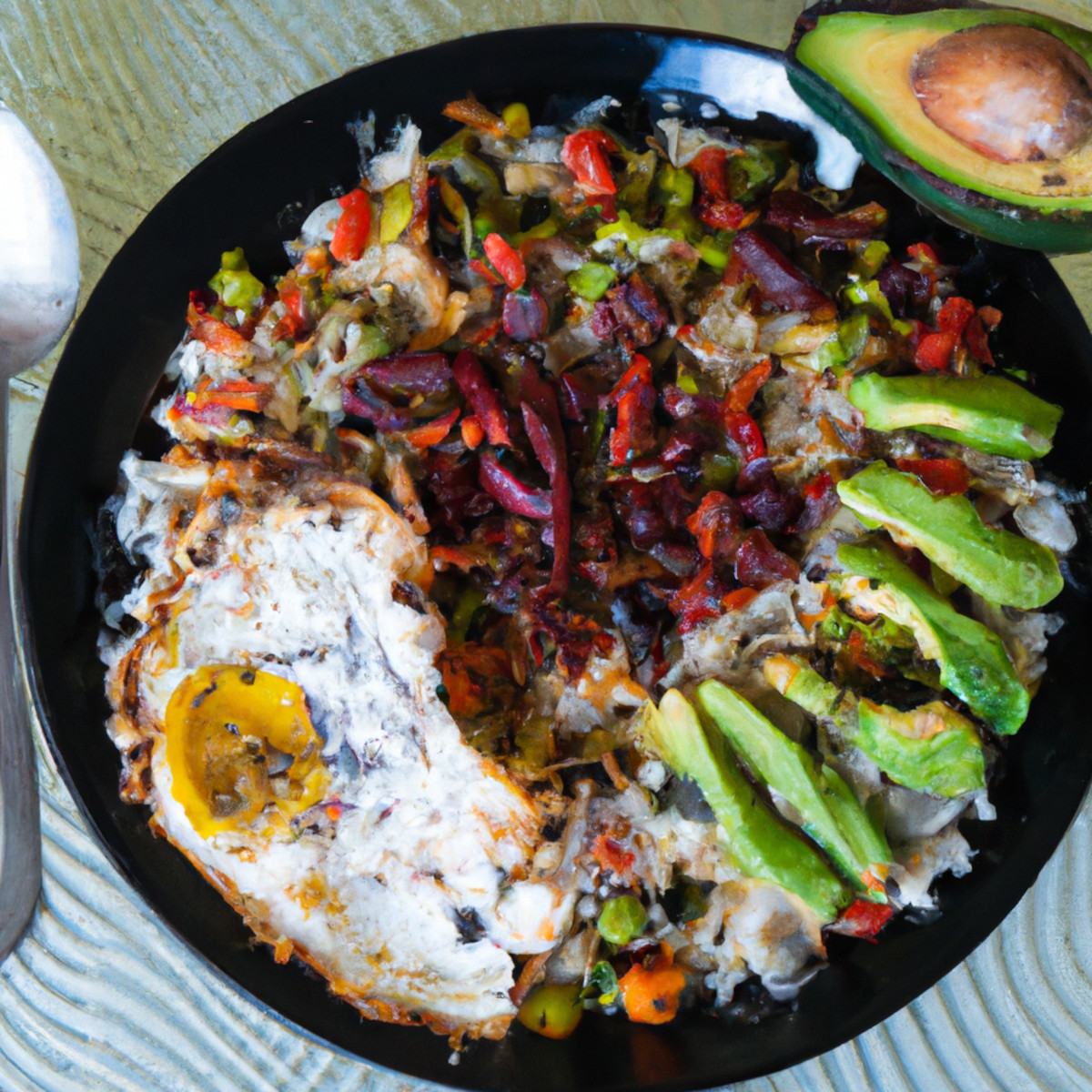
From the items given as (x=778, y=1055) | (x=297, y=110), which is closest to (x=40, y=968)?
(x=778, y=1055)

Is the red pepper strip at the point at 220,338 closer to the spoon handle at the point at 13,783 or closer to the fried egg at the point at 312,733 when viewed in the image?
the fried egg at the point at 312,733

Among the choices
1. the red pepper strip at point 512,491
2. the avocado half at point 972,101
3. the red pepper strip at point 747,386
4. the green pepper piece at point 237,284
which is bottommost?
the red pepper strip at point 512,491

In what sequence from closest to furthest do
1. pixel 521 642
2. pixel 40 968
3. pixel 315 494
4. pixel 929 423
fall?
pixel 929 423, pixel 315 494, pixel 521 642, pixel 40 968

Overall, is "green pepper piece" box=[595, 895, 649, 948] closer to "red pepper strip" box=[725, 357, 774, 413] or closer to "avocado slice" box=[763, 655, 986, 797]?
"avocado slice" box=[763, 655, 986, 797]

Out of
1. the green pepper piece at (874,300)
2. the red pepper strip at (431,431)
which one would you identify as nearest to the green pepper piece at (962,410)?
the green pepper piece at (874,300)

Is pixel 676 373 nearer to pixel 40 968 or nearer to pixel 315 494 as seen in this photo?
pixel 315 494

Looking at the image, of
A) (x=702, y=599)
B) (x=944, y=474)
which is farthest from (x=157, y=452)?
(x=944, y=474)
